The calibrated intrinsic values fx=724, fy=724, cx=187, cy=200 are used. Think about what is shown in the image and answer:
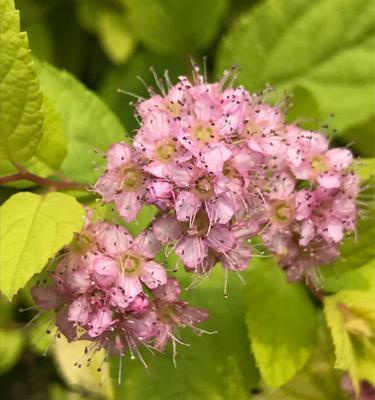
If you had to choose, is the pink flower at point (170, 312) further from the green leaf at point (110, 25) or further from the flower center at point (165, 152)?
the green leaf at point (110, 25)

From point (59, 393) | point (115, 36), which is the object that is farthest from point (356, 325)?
point (115, 36)

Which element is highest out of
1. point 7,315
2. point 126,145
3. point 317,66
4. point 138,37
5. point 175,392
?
point 138,37

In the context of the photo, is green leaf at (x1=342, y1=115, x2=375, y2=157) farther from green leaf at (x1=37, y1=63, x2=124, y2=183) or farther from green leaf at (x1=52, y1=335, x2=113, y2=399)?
green leaf at (x1=52, y1=335, x2=113, y2=399)

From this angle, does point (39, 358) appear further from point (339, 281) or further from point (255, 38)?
point (255, 38)

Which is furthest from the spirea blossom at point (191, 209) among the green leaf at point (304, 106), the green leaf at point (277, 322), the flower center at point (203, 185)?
the green leaf at point (304, 106)

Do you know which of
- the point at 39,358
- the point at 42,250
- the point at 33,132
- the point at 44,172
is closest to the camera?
the point at 42,250

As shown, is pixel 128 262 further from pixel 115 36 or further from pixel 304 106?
pixel 115 36

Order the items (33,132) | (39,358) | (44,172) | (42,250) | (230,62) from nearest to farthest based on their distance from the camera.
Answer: (42,250)
(33,132)
(44,172)
(230,62)
(39,358)

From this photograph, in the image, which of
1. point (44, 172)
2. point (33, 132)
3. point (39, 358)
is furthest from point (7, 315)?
point (33, 132)
